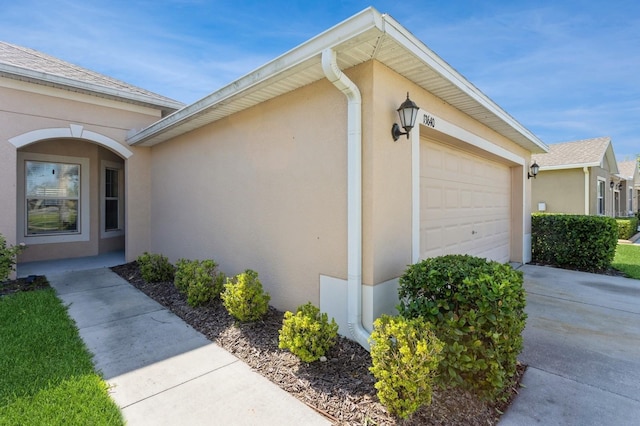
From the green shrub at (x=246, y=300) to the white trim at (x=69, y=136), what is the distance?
5366 mm

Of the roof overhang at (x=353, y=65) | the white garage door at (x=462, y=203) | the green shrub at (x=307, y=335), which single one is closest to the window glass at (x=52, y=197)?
the roof overhang at (x=353, y=65)

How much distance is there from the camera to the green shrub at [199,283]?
4508 mm

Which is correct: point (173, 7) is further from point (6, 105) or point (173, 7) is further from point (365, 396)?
point (365, 396)

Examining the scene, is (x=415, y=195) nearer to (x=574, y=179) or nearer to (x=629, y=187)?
(x=574, y=179)

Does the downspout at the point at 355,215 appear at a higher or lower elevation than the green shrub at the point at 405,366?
higher

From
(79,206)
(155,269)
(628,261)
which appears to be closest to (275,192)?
(155,269)

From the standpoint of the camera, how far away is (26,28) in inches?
253

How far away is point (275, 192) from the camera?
14.1ft

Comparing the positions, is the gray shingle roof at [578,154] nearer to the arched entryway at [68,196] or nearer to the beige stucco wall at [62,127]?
the beige stucco wall at [62,127]

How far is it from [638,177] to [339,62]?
1233 inches

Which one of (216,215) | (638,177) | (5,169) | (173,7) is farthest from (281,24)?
(638,177)

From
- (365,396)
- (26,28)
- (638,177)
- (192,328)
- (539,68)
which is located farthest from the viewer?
(638,177)

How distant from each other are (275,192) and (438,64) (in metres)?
2.59

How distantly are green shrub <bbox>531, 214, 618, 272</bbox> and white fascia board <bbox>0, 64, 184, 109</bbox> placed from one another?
10448mm
